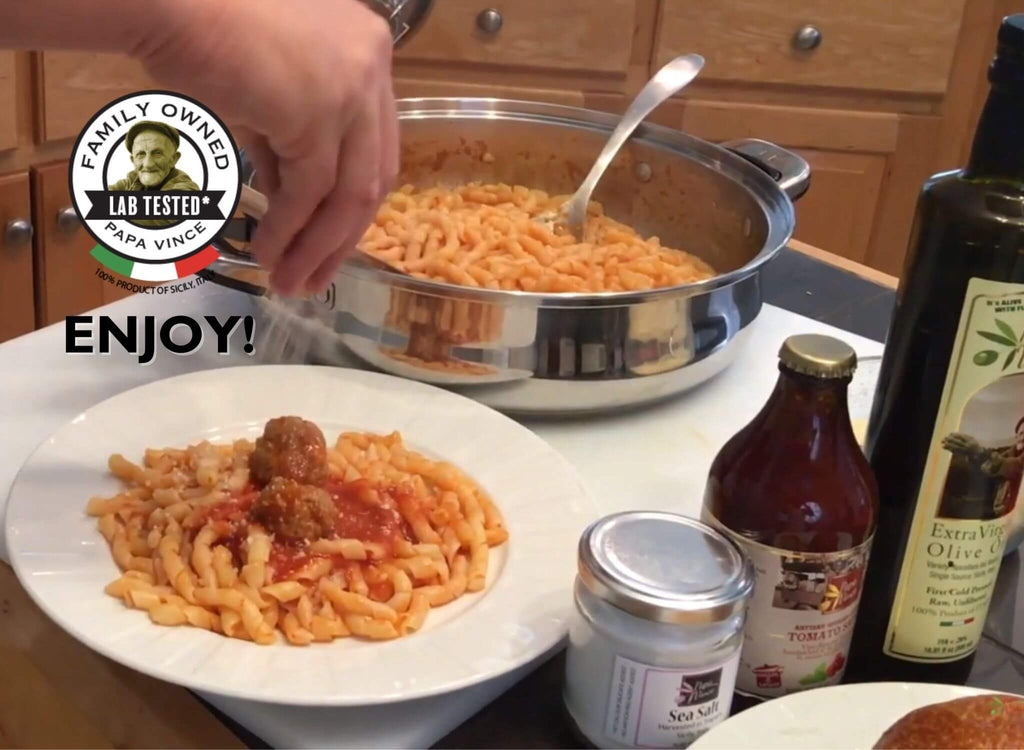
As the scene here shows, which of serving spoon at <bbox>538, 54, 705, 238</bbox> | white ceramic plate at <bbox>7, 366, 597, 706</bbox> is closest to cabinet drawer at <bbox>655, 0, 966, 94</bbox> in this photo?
serving spoon at <bbox>538, 54, 705, 238</bbox>

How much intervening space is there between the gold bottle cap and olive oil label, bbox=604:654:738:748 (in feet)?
0.48

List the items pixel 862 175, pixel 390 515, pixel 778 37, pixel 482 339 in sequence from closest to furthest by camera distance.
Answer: pixel 390 515
pixel 482 339
pixel 778 37
pixel 862 175

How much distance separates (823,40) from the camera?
200 cm

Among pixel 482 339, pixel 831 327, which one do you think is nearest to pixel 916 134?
pixel 831 327

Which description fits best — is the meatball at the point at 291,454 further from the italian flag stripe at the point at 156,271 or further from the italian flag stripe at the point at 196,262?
the italian flag stripe at the point at 156,271

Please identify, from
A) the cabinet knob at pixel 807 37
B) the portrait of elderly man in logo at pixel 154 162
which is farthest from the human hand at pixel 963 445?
the cabinet knob at pixel 807 37

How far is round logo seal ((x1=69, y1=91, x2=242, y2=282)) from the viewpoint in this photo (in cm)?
102

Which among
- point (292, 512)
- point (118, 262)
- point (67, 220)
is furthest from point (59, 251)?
point (292, 512)

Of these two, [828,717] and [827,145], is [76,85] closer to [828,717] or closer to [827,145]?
[827,145]

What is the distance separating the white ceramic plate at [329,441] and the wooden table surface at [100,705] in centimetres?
5

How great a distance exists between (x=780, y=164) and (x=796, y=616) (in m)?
0.64

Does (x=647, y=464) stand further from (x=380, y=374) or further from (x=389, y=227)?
(x=389, y=227)

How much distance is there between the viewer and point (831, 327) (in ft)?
3.66

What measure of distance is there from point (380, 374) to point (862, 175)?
1492mm
